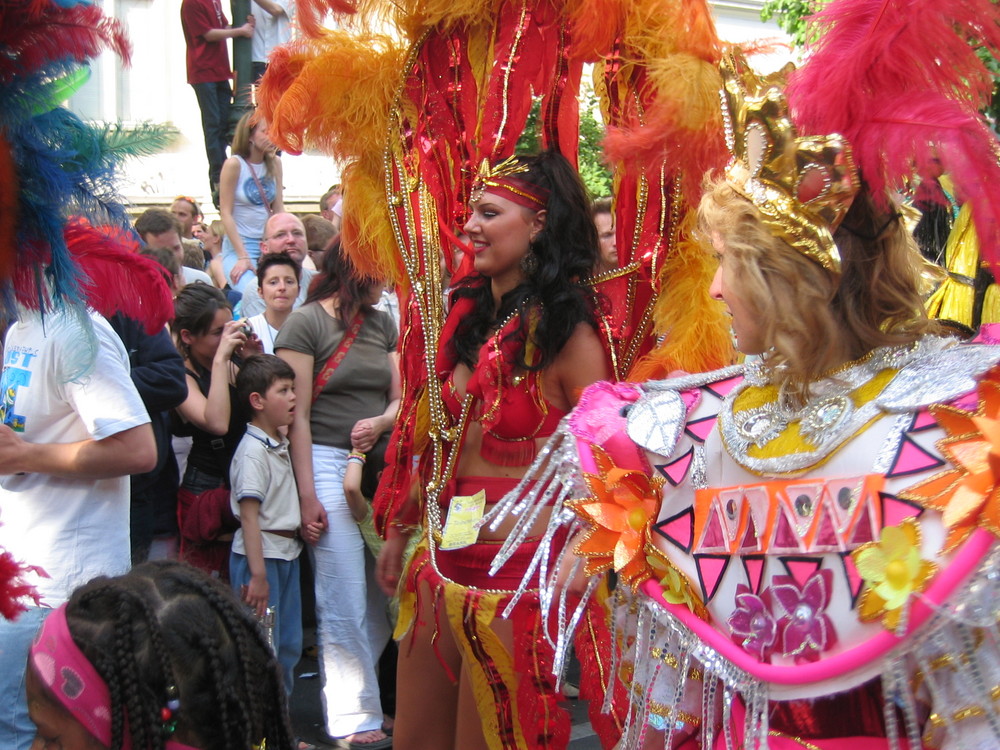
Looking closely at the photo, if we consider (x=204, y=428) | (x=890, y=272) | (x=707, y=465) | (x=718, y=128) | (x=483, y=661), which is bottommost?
(x=483, y=661)

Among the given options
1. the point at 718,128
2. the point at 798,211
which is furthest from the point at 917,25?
the point at 718,128

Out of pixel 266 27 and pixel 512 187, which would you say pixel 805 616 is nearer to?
pixel 512 187

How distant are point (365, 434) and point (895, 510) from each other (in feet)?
9.45

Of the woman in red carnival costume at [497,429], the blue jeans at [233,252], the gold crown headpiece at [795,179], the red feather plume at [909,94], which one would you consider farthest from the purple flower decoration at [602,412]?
the blue jeans at [233,252]

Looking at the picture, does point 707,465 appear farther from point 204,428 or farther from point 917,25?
point 204,428

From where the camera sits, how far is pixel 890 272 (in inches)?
72.7

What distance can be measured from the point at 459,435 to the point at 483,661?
603 millimetres

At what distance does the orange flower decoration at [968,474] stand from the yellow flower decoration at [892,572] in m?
0.05

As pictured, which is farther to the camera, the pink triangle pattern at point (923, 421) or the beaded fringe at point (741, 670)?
the pink triangle pattern at point (923, 421)

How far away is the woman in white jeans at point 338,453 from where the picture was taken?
14.2ft

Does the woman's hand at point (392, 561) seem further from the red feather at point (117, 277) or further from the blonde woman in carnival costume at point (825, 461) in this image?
the blonde woman in carnival costume at point (825, 461)

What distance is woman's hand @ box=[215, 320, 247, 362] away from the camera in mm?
4312

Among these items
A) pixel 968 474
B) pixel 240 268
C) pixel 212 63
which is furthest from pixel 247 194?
pixel 968 474

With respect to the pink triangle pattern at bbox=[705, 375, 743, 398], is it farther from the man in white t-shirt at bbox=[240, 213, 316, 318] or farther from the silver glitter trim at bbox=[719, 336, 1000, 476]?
the man in white t-shirt at bbox=[240, 213, 316, 318]
